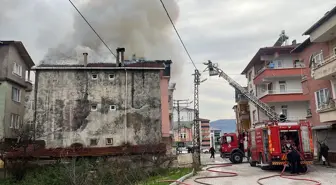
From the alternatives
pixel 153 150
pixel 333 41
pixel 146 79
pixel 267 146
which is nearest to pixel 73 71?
pixel 146 79

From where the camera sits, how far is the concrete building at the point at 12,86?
94.1 ft

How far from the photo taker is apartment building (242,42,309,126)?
32.7m

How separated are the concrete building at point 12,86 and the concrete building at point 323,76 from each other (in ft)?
82.1

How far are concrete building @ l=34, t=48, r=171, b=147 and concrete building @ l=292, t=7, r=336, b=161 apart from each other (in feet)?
44.7

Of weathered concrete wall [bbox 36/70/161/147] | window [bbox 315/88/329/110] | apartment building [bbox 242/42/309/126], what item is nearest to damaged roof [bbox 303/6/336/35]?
window [bbox 315/88/329/110]

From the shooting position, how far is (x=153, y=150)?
26.0 m

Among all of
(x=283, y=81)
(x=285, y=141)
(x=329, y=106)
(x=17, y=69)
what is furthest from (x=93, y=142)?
(x=283, y=81)

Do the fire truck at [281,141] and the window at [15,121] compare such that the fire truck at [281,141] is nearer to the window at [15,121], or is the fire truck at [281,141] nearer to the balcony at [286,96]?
the balcony at [286,96]

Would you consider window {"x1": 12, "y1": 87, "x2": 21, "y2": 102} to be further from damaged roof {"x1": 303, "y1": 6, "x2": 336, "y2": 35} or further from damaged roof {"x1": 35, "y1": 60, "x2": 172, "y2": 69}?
damaged roof {"x1": 303, "y1": 6, "x2": 336, "y2": 35}

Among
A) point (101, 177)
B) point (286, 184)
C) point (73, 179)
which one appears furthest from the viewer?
point (101, 177)

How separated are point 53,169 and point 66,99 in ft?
27.6

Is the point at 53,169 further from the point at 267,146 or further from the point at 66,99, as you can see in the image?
the point at 267,146

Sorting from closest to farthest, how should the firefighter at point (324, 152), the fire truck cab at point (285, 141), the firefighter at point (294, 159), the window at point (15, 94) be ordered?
the firefighter at point (294, 159) → the fire truck cab at point (285, 141) → the firefighter at point (324, 152) → the window at point (15, 94)

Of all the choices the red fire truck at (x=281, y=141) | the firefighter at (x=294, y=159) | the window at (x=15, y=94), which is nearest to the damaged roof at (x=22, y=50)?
the window at (x=15, y=94)
